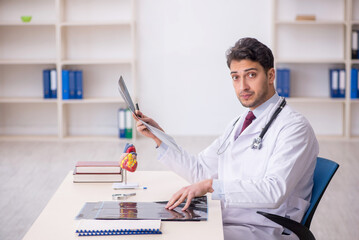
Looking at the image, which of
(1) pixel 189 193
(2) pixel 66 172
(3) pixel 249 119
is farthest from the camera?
(2) pixel 66 172

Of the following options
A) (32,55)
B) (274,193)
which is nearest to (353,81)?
(32,55)

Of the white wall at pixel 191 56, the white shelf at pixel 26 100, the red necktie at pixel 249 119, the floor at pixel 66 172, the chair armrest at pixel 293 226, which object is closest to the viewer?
the chair armrest at pixel 293 226

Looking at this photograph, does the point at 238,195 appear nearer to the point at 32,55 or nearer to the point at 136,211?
the point at 136,211

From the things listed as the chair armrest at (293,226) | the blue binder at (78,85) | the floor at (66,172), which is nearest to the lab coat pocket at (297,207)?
the chair armrest at (293,226)

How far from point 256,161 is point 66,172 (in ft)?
10.0

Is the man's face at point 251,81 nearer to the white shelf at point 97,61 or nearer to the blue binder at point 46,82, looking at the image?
the white shelf at point 97,61

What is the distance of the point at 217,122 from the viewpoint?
6.60m

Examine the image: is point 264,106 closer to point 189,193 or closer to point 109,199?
point 189,193

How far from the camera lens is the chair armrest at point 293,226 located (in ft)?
6.86

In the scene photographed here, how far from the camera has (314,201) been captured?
7.41 feet

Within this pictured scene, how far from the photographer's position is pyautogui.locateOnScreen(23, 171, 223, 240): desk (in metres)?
1.88

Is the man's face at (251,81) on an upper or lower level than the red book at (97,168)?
upper

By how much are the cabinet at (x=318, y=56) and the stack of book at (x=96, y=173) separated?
4.03m

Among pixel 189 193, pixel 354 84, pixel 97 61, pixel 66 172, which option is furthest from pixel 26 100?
pixel 189 193
